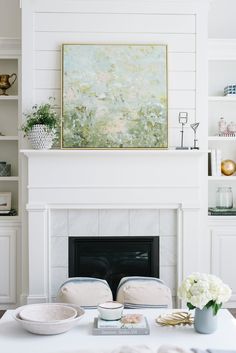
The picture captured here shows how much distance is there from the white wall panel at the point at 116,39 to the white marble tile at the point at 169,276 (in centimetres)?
189

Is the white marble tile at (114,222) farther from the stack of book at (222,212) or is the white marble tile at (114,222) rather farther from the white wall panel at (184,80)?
the white wall panel at (184,80)

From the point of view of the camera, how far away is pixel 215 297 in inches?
90.3

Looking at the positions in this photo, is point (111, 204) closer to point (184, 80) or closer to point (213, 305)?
point (184, 80)

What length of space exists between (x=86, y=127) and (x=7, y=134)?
3.03 ft

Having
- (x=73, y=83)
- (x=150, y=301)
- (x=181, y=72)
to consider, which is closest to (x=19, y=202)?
(x=73, y=83)

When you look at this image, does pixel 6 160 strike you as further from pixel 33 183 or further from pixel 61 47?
pixel 61 47

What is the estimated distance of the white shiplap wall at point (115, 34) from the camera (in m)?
4.05

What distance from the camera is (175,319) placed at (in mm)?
2514

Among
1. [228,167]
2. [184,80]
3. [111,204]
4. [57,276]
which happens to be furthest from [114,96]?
[57,276]

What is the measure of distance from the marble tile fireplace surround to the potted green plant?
4.1 inches

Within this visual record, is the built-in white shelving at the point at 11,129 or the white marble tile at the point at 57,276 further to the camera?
the built-in white shelving at the point at 11,129

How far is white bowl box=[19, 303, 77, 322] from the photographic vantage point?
246 centimetres

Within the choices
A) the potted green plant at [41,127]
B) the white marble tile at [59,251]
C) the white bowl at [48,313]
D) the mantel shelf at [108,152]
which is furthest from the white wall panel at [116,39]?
the white bowl at [48,313]

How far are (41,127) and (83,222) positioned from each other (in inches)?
35.1
